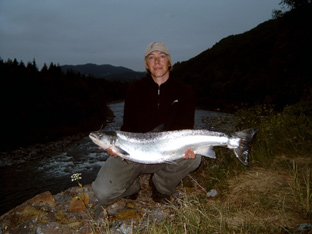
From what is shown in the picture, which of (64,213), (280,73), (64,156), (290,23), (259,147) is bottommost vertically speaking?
(64,156)

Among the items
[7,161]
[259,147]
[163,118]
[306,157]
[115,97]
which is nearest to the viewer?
[163,118]

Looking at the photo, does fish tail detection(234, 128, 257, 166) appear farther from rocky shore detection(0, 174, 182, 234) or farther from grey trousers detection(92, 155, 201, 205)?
rocky shore detection(0, 174, 182, 234)

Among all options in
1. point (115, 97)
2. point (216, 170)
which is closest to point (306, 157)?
point (216, 170)

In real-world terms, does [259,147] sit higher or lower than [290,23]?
lower

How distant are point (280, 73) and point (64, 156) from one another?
2897 centimetres

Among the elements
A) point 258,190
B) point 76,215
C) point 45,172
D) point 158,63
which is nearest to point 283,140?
point 258,190

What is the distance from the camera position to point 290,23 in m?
26.1

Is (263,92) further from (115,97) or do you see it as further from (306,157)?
(115,97)

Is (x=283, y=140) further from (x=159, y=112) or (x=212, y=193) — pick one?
(x=159, y=112)

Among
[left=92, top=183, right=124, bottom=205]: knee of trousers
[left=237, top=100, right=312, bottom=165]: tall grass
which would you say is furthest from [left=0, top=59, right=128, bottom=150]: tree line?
[left=237, top=100, right=312, bottom=165]: tall grass

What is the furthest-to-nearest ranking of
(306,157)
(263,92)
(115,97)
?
(115,97)
(263,92)
(306,157)

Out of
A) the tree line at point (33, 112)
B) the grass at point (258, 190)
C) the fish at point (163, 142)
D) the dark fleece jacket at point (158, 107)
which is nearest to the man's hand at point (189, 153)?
the fish at point (163, 142)

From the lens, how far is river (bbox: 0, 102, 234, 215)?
9289mm

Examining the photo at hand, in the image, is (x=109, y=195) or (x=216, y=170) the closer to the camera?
(x=109, y=195)
